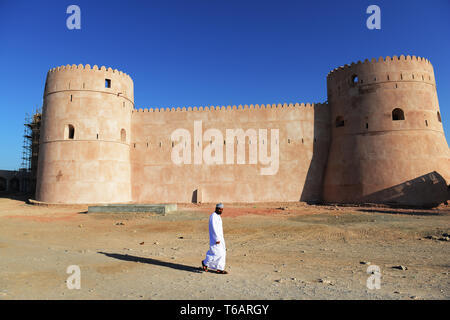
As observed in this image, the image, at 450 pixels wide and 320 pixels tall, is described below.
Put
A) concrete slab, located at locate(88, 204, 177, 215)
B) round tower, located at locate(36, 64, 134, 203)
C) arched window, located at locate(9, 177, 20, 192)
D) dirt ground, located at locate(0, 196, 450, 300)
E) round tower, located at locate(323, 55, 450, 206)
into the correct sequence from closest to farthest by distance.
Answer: dirt ground, located at locate(0, 196, 450, 300), concrete slab, located at locate(88, 204, 177, 215), round tower, located at locate(323, 55, 450, 206), round tower, located at locate(36, 64, 134, 203), arched window, located at locate(9, 177, 20, 192)

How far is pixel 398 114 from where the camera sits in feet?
54.4

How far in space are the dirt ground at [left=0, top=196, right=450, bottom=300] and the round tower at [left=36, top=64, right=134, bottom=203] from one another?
6.07 m

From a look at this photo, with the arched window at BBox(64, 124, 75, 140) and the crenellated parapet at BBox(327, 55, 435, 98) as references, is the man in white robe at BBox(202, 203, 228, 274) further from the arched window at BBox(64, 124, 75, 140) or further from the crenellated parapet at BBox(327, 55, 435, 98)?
the arched window at BBox(64, 124, 75, 140)

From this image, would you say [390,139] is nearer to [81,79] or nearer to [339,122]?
[339,122]

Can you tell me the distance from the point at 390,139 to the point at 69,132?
19391 mm

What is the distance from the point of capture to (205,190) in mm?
18203

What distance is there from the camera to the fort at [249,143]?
51.2ft

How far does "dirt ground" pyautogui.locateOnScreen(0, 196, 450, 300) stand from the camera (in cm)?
376

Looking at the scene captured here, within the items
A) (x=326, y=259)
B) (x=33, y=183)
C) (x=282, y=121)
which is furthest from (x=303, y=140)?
(x=33, y=183)

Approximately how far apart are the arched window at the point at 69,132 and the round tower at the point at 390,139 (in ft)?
54.0

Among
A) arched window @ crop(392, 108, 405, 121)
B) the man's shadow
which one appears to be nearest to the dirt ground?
the man's shadow

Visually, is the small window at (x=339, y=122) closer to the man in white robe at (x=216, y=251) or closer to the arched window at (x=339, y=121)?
the arched window at (x=339, y=121)

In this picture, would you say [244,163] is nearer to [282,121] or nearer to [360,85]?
[282,121]
